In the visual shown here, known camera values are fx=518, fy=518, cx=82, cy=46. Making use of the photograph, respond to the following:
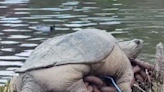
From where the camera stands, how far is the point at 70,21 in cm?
1731

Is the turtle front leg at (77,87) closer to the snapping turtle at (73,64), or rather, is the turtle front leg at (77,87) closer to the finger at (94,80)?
the snapping turtle at (73,64)

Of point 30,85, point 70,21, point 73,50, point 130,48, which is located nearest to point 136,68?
point 130,48

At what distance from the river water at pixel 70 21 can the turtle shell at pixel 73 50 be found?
397 cm

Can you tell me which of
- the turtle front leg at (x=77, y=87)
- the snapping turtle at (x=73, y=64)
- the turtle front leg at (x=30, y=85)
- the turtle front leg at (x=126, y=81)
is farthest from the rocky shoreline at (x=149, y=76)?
the turtle front leg at (x=77, y=87)

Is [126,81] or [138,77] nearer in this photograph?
[126,81]

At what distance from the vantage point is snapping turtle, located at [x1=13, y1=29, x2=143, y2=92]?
17.1 ft

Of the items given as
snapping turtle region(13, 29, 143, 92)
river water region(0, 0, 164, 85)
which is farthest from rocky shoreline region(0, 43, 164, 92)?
river water region(0, 0, 164, 85)

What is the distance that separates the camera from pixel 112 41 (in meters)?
5.50

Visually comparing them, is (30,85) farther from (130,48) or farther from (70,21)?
(70,21)

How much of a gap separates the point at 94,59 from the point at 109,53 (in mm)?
216

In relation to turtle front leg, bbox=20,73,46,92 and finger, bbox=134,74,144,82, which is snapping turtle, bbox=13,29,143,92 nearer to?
turtle front leg, bbox=20,73,46,92

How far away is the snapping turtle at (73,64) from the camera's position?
5.22 metres

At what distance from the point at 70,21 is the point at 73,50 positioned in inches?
472

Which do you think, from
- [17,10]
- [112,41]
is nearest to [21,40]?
[17,10]
